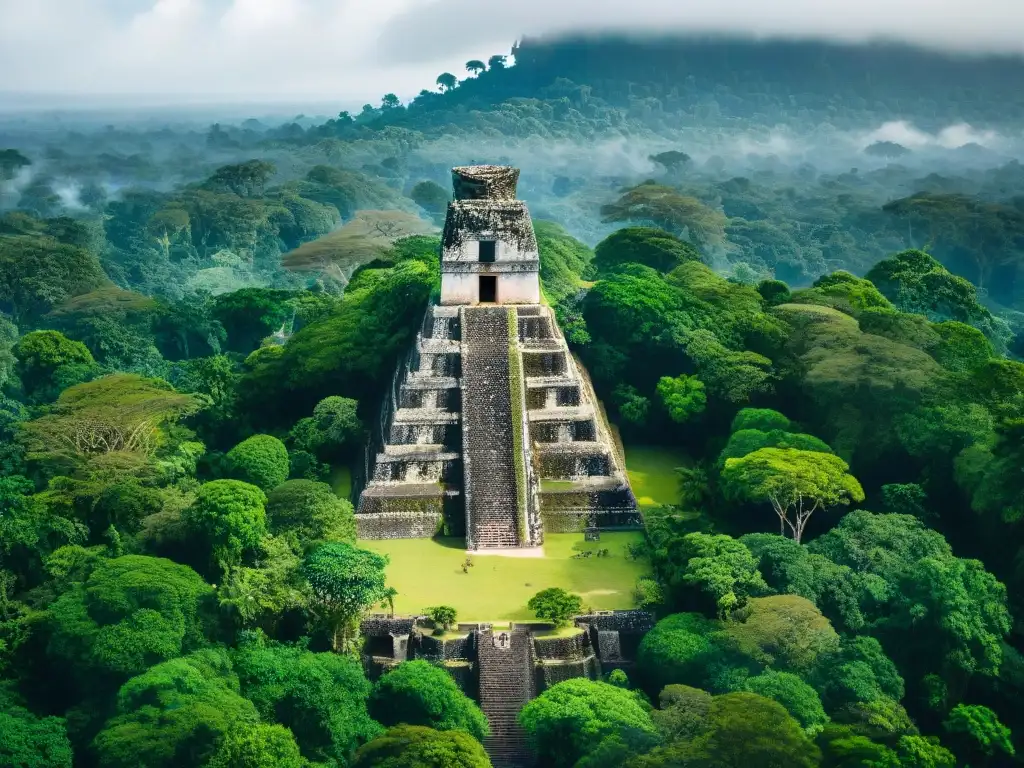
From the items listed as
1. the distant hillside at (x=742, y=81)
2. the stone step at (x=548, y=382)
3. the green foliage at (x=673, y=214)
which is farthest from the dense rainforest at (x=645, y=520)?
the distant hillside at (x=742, y=81)

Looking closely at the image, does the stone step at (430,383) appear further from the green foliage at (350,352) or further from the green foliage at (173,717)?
the green foliage at (173,717)

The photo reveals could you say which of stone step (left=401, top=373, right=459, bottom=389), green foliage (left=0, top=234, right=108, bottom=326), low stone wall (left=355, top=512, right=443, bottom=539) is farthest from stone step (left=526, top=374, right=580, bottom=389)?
green foliage (left=0, top=234, right=108, bottom=326)

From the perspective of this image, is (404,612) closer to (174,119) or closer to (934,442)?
(934,442)

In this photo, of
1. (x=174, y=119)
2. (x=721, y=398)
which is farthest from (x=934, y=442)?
(x=174, y=119)

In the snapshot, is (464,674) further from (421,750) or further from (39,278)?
(39,278)

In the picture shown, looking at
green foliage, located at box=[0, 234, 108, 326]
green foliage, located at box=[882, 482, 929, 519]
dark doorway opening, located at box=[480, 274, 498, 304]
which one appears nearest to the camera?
green foliage, located at box=[882, 482, 929, 519]

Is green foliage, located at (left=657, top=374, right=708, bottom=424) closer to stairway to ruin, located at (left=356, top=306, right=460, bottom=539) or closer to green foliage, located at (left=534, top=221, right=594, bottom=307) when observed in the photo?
stairway to ruin, located at (left=356, top=306, right=460, bottom=539)

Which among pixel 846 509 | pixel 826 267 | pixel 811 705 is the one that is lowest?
pixel 811 705
